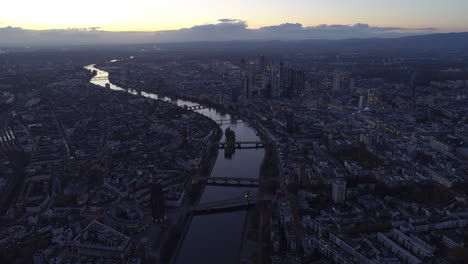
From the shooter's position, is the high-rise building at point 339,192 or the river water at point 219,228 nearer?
the river water at point 219,228

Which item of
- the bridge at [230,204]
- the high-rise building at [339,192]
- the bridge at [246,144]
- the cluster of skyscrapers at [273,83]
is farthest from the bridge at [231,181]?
the cluster of skyscrapers at [273,83]

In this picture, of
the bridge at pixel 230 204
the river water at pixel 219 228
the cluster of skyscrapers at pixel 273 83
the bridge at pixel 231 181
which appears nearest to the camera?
the river water at pixel 219 228

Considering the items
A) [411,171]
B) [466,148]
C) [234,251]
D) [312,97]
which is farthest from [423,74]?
[234,251]

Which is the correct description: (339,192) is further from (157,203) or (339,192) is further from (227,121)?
(227,121)

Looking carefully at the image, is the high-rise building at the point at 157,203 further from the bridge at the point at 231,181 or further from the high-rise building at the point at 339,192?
the high-rise building at the point at 339,192

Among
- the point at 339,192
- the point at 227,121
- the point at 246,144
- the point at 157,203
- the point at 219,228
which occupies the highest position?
the point at 157,203

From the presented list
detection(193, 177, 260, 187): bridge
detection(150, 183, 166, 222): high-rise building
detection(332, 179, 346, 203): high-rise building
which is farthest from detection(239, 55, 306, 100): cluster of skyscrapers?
detection(150, 183, 166, 222): high-rise building

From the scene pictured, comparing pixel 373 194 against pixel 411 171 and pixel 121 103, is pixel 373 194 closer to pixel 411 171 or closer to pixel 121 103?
pixel 411 171

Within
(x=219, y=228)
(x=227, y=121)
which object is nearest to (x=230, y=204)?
(x=219, y=228)

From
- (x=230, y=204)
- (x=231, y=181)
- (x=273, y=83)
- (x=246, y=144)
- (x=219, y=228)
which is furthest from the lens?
(x=273, y=83)
